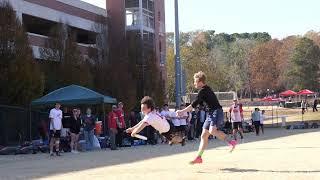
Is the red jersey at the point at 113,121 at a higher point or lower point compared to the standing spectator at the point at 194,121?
higher

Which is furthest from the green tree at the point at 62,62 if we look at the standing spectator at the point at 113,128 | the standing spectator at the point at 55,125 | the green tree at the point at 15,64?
the standing spectator at the point at 55,125

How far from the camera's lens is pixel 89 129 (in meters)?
25.5

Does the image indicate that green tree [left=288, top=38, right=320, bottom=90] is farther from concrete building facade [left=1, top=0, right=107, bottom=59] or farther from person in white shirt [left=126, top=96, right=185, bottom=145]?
person in white shirt [left=126, top=96, right=185, bottom=145]

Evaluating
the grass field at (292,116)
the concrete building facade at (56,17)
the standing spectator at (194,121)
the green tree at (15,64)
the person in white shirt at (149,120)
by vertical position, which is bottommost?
the grass field at (292,116)

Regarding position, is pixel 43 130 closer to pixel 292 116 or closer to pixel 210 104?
pixel 210 104

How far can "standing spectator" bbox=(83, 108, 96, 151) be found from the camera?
83.7 feet

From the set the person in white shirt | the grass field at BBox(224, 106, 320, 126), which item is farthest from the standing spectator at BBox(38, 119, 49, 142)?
the grass field at BBox(224, 106, 320, 126)

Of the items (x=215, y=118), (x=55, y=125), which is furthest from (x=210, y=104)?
(x=55, y=125)

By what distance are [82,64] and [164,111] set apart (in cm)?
1009

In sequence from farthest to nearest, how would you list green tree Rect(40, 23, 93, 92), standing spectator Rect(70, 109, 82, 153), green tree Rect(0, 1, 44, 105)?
green tree Rect(40, 23, 93, 92), green tree Rect(0, 1, 44, 105), standing spectator Rect(70, 109, 82, 153)

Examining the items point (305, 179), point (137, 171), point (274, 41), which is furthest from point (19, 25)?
point (274, 41)

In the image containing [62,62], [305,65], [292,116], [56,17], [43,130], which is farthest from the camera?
[305,65]

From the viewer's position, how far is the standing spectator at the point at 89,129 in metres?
25.5

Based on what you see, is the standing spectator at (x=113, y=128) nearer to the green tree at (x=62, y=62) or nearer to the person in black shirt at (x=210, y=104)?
the green tree at (x=62, y=62)
